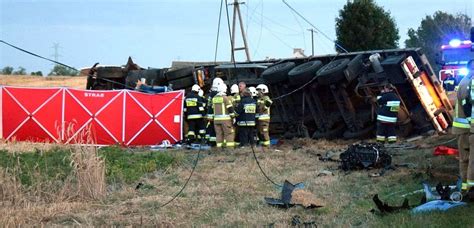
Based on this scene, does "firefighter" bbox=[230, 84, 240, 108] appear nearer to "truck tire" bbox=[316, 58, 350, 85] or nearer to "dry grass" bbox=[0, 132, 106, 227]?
"truck tire" bbox=[316, 58, 350, 85]

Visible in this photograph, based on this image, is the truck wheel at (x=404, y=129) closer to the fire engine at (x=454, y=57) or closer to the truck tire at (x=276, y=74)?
the fire engine at (x=454, y=57)

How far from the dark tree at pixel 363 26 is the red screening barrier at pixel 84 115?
17221 millimetres

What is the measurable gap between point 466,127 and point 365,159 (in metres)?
2.94

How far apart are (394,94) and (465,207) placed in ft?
22.1

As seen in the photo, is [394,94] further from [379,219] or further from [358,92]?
[379,219]

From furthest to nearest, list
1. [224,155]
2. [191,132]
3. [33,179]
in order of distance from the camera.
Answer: [191,132] < [224,155] < [33,179]

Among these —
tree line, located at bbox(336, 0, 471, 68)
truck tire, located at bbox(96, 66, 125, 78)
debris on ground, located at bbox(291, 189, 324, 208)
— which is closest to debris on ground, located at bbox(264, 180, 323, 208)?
debris on ground, located at bbox(291, 189, 324, 208)

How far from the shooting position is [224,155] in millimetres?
11789

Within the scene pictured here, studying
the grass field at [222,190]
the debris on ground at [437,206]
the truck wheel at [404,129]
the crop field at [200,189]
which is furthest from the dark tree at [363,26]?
the debris on ground at [437,206]

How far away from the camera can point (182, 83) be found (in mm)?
16094

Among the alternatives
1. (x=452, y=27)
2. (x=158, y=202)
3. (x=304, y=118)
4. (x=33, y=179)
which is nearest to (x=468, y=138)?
(x=158, y=202)

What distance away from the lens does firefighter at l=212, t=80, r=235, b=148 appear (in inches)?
518

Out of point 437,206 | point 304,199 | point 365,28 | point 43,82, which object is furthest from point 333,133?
point 43,82

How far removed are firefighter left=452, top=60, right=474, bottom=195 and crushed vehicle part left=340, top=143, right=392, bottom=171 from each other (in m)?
2.65
